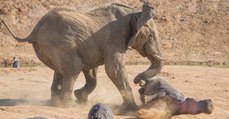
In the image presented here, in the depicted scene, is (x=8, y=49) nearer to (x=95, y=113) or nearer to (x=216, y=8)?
(x=216, y=8)

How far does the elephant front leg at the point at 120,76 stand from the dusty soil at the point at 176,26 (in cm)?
1976

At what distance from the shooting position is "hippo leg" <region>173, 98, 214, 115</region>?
10438 mm

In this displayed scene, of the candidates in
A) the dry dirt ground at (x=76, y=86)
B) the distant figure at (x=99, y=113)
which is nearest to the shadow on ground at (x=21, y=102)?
the dry dirt ground at (x=76, y=86)

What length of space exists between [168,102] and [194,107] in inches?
20.7

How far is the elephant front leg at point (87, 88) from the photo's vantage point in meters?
12.8

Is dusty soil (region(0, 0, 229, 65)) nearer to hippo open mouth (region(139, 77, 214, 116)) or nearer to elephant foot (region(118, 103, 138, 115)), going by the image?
elephant foot (region(118, 103, 138, 115))

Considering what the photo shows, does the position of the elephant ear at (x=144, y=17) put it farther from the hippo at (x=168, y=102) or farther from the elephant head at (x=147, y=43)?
the hippo at (x=168, y=102)

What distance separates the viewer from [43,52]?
11.9 m

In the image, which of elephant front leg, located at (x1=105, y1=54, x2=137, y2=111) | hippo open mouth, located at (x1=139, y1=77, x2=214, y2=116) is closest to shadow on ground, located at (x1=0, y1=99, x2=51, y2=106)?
elephant front leg, located at (x1=105, y1=54, x2=137, y2=111)

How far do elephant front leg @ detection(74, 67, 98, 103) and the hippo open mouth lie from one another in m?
1.96

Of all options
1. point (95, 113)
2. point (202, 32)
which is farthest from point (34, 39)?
point (202, 32)

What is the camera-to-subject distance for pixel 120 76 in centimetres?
1202

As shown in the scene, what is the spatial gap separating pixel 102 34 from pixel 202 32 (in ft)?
99.0

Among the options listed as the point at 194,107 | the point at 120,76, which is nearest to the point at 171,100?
the point at 194,107
